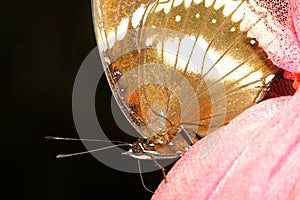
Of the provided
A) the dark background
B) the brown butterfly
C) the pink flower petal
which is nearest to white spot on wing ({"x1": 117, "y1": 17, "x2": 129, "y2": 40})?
the brown butterfly

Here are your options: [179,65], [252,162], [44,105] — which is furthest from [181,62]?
[44,105]

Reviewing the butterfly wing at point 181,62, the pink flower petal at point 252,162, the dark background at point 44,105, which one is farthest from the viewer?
the dark background at point 44,105

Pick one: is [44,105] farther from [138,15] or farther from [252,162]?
[252,162]

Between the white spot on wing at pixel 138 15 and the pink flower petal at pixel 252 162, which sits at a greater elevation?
the white spot on wing at pixel 138 15

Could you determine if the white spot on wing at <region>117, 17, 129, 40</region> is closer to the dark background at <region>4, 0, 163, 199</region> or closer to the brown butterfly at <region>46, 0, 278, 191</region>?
the brown butterfly at <region>46, 0, 278, 191</region>

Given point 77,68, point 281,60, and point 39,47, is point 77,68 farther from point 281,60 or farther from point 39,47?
point 281,60

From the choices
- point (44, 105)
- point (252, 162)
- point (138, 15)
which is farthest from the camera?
point (44, 105)

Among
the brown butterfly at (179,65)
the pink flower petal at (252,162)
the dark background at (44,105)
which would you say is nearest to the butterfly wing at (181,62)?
the brown butterfly at (179,65)

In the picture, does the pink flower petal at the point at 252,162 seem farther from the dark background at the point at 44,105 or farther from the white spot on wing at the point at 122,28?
the dark background at the point at 44,105

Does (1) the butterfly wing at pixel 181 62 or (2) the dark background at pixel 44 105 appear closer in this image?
(1) the butterfly wing at pixel 181 62

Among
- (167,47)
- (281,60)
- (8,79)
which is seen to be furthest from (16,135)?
(281,60)
